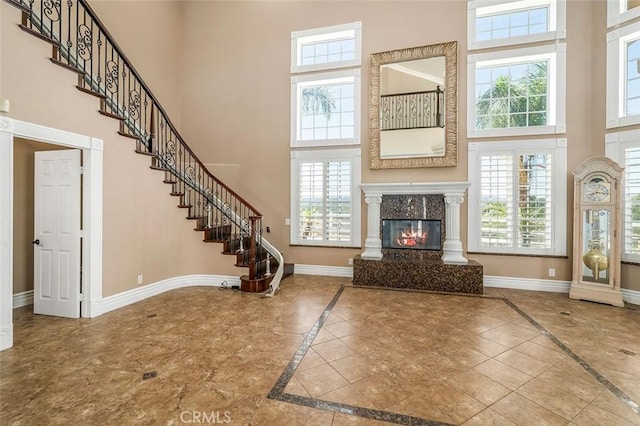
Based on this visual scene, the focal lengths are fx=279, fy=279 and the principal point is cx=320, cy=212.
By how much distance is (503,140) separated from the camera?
515cm

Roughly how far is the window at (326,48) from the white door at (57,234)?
14.8 feet

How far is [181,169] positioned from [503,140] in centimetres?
644

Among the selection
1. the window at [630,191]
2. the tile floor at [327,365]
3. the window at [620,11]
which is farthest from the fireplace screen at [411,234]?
the window at [620,11]

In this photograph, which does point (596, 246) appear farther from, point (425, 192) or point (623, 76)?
point (623, 76)

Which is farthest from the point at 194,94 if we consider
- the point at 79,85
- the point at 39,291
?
the point at 39,291

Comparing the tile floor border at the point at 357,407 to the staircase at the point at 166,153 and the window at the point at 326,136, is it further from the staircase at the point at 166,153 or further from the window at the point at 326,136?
the window at the point at 326,136

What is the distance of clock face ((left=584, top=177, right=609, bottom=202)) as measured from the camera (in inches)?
169

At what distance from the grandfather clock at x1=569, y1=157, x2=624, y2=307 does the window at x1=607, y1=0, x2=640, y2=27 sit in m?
2.33

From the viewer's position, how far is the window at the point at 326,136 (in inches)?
230

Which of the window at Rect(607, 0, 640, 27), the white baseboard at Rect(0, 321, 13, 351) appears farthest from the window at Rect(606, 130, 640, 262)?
the white baseboard at Rect(0, 321, 13, 351)

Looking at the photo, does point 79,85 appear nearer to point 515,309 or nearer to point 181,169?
point 181,169

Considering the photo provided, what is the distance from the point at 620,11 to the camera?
4.52 meters

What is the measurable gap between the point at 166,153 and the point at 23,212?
2219 mm

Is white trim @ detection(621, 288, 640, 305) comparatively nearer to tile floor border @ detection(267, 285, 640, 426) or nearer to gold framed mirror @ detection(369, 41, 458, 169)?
tile floor border @ detection(267, 285, 640, 426)
